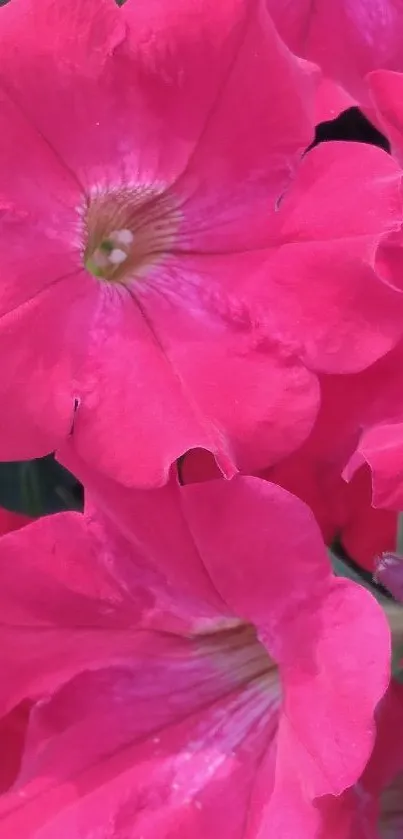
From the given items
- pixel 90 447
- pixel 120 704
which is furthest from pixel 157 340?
pixel 120 704

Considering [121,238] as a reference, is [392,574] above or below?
below

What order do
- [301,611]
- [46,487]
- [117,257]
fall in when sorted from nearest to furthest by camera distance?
[301,611] < [117,257] < [46,487]

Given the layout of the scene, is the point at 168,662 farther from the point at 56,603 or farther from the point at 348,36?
the point at 348,36

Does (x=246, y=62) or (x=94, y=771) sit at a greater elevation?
(x=246, y=62)

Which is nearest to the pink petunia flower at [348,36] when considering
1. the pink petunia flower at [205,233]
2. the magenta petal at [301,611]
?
the pink petunia flower at [205,233]

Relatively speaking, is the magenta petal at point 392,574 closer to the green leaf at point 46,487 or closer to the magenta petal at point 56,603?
the magenta petal at point 56,603

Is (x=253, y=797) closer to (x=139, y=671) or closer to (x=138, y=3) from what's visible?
(x=139, y=671)

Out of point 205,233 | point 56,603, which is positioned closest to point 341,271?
point 205,233

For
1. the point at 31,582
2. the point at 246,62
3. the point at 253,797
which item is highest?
the point at 246,62
